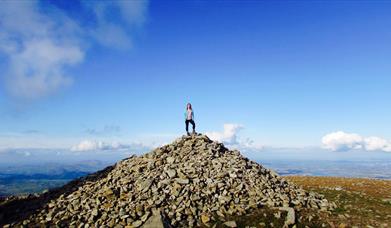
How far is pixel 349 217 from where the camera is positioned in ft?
72.6

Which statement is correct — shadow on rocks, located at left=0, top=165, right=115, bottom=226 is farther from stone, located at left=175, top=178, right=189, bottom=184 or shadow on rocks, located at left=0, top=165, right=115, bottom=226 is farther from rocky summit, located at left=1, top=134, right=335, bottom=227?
stone, located at left=175, top=178, right=189, bottom=184

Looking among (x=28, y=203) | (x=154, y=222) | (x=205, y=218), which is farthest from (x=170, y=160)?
(x=28, y=203)

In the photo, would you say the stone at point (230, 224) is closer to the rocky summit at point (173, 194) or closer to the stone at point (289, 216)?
the rocky summit at point (173, 194)

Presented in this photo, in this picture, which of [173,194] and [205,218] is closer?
[205,218]

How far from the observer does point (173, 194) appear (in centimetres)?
2222

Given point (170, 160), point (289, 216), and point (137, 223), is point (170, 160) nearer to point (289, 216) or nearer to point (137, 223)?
point (137, 223)

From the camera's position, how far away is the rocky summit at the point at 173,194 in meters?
20.3

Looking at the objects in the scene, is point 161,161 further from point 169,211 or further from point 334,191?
point 334,191

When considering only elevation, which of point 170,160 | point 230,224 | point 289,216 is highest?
point 170,160

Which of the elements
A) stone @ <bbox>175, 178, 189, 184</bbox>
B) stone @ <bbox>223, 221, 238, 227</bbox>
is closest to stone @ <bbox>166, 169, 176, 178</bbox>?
stone @ <bbox>175, 178, 189, 184</bbox>

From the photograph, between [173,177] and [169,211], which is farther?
[173,177]

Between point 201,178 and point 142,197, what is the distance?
4641 mm

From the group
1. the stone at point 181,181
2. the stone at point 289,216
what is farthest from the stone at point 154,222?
the stone at point 289,216

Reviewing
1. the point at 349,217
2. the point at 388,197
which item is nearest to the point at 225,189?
the point at 349,217
